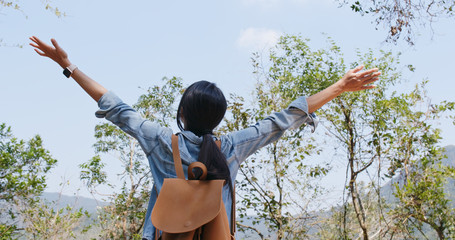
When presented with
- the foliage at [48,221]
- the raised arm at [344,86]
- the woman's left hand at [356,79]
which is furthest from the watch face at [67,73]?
the foliage at [48,221]

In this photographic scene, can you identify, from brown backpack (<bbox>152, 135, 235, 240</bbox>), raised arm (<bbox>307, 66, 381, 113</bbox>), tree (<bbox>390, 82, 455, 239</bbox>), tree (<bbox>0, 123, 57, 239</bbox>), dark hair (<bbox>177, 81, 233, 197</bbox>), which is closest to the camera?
brown backpack (<bbox>152, 135, 235, 240</bbox>)

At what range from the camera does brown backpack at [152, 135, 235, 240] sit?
0.94 meters

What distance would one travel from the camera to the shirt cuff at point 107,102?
1.11 m

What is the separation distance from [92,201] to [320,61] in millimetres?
3999

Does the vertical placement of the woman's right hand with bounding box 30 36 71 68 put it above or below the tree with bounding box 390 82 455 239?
below

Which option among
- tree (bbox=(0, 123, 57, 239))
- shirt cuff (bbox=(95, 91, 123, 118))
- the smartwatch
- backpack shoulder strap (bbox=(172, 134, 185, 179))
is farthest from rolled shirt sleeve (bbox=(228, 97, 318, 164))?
tree (bbox=(0, 123, 57, 239))

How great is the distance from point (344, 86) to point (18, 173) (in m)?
5.31

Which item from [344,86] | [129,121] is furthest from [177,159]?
[344,86]

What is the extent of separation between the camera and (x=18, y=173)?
5.47 metres

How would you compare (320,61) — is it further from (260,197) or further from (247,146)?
(247,146)

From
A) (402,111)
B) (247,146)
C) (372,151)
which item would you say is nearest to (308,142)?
(372,151)

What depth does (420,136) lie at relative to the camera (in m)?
4.22

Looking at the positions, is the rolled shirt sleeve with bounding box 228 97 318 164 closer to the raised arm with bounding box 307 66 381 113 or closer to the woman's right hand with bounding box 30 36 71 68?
the raised arm with bounding box 307 66 381 113

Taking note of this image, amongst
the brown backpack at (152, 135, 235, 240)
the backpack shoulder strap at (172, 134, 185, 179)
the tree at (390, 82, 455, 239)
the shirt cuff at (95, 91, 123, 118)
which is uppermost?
the tree at (390, 82, 455, 239)
